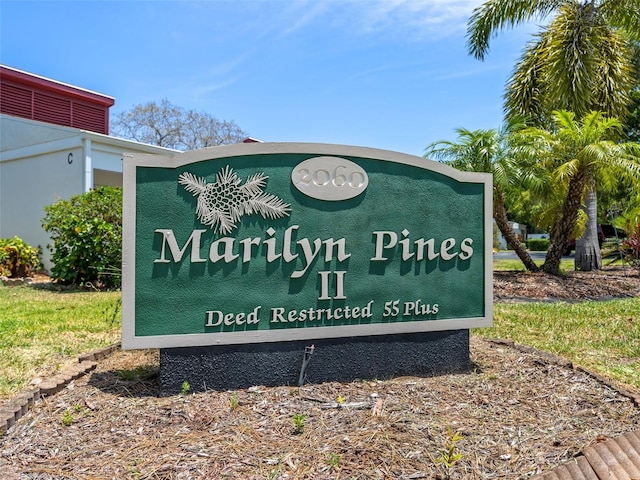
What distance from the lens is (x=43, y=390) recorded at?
3.66 metres

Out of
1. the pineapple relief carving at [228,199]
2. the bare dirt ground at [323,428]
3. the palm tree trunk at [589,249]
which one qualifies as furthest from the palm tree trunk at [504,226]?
the pineapple relief carving at [228,199]

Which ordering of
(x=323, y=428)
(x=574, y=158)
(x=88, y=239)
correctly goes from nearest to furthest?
1. (x=323, y=428)
2. (x=88, y=239)
3. (x=574, y=158)

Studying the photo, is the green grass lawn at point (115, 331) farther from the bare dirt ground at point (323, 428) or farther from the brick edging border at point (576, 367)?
the bare dirt ground at point (323, 428)

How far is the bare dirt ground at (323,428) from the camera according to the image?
8.93 feet

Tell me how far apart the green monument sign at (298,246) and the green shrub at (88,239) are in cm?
669

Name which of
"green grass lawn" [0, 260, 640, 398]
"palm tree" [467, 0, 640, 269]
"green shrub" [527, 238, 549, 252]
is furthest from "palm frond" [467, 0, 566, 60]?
"green shrub" [527, 238, 549, 252]

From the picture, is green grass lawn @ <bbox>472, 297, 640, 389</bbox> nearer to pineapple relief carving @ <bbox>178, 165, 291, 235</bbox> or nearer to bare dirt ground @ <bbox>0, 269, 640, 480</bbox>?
bare dirt ground @ <bbox>0, 269, 640, 480</bbox>

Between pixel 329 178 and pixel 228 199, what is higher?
pixel 329 178

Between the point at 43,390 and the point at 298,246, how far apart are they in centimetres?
204

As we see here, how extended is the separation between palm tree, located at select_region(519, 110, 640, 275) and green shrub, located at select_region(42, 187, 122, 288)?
9071 mm

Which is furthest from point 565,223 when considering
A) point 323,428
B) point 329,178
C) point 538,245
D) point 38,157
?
point 538,245

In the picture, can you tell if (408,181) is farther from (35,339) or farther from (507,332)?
(35,339)

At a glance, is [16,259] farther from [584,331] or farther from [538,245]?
[538,245]

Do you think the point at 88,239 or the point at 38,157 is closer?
the point at 88,239
